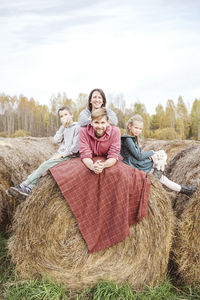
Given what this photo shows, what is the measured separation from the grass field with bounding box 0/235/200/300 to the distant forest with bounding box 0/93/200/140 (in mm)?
32173

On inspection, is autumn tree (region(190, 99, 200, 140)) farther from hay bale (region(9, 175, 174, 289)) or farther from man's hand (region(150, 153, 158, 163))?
hay bale (region(9, 175, 174, 289))

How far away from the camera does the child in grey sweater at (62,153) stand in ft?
14.3

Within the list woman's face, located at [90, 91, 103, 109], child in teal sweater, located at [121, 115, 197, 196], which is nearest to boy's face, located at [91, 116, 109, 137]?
child in teal sweater, located at [121, 115, 197, 196]

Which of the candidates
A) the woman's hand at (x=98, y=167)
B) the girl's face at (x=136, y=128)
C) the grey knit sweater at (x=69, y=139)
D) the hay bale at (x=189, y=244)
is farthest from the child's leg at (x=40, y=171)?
the hay bale at (x=189, y=244)

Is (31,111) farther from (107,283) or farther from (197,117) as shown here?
(107,283)

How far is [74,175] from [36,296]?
161cm

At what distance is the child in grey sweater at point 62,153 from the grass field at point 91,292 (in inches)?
50.2

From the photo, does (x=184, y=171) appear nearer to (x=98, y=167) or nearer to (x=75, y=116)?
(x=98, y=167)

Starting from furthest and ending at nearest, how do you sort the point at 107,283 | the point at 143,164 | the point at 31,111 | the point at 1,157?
the point at 31,111 → the point at 1,157 → the point at 143,164 → the point at 107,283

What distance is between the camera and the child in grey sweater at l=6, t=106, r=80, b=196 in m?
4.37

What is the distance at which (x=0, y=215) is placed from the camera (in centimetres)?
564

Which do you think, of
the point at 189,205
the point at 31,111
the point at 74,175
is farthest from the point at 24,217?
the point at 31,111

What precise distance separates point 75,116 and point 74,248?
1562 inches

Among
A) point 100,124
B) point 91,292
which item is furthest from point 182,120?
point 91,292
